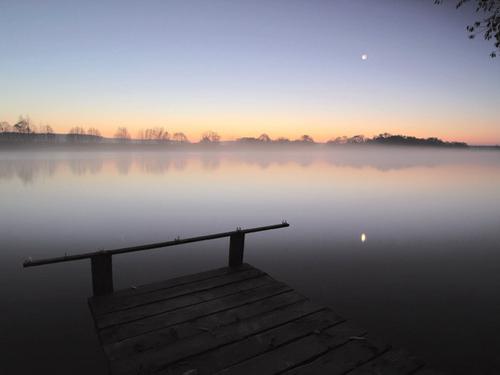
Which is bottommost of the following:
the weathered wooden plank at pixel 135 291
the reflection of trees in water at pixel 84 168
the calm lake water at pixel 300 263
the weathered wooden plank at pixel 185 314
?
the reflection of trees in water at pixel 84 168

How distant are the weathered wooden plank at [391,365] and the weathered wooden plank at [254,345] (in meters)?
0.99

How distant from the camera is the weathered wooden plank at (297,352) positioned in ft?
14.1

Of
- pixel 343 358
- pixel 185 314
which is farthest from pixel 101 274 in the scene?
pixel 343 358

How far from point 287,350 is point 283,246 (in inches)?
330

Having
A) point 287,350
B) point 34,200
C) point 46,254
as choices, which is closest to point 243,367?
point 287,350

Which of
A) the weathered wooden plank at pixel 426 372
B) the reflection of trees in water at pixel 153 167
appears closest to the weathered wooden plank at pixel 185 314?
the weathered wooden plank at pixel 426 372

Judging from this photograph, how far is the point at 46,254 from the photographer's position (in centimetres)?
1205

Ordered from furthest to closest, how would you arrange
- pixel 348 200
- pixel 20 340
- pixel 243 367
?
1. pixel 348 200
2. pixel 20 340
3. pixel 243 367

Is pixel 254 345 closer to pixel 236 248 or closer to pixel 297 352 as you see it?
pixel 297 352

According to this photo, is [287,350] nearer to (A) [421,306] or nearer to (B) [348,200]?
(A) [421,306]

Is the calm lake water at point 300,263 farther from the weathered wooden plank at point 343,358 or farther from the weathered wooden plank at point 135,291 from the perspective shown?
the weathered wooden plank at point 343,358

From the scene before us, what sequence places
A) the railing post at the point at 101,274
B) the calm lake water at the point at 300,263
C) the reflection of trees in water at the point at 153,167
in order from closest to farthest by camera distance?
the railing post at the point at 101,274 < the calm lake water at the point at 300,263 < the reflection of trees in water at the point at 153,167

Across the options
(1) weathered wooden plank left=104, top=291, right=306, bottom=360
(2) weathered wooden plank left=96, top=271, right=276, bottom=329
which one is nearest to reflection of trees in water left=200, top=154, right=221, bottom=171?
(2) weathered wooden plank left=96, top=271, right=276, bottom=329

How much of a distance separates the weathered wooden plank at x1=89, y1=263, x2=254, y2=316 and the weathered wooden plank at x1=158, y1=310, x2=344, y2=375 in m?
2.30
